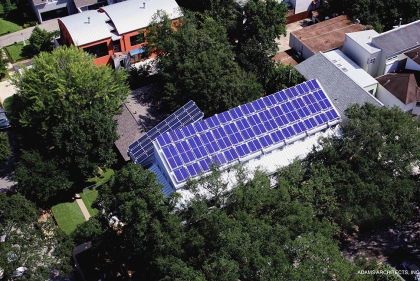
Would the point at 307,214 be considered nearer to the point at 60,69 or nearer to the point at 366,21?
the point at 60,69

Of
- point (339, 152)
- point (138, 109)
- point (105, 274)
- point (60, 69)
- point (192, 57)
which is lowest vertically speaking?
point (105, 274)

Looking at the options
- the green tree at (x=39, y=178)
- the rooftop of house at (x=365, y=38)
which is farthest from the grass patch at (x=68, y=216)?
the rooftop of house at (x=365, y=38)

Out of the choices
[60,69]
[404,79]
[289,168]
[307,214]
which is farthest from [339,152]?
[60,69]

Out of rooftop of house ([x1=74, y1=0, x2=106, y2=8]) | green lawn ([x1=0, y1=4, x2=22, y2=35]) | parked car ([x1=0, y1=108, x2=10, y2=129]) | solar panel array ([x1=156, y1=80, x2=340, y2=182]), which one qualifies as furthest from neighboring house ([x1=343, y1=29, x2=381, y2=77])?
green lawn ([x1=0, y1=4, x2=22, y2=35])

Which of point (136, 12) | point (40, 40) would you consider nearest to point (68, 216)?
point (40, 40)

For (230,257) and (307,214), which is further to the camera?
(307,214)

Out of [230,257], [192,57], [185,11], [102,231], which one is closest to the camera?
[230,257]
